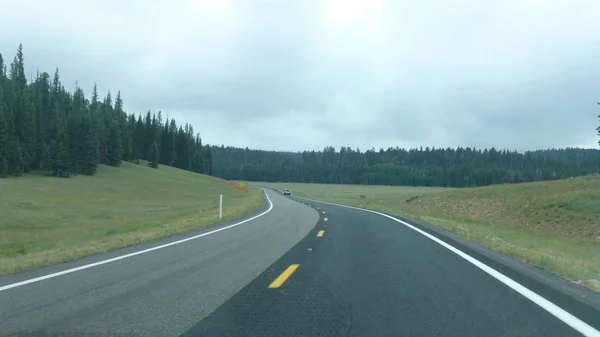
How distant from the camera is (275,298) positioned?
24.9 feet

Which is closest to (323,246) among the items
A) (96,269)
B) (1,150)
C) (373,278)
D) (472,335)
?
(373,278)

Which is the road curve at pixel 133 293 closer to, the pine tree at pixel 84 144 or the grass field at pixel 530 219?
the grass field at pixel 530 219

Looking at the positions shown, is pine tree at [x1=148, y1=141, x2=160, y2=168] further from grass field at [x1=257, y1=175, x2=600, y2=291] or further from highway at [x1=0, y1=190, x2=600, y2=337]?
highway at [x1=0, y1=190, x2=600, y2=337]

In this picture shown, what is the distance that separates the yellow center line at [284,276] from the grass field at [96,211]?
516cm

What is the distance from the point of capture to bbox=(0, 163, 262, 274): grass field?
629 inches

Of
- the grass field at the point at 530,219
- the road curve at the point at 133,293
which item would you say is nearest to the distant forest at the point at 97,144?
the grass field at the point at 530,219

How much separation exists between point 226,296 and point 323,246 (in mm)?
7003

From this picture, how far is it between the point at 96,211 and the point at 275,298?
138 feet

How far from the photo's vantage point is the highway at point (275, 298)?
19.7 ft

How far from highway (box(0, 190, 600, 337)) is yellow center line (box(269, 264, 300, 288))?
2 cm

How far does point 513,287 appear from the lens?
28.1ft

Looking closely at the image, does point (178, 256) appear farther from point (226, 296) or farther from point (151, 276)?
point (226, 296)

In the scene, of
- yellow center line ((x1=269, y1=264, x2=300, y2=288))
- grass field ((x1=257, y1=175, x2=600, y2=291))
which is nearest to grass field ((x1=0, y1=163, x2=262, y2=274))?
yellow center line ((x1=269, y1=264, x2=300, y2=288))

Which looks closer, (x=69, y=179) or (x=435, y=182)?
(x=69, y=179)
